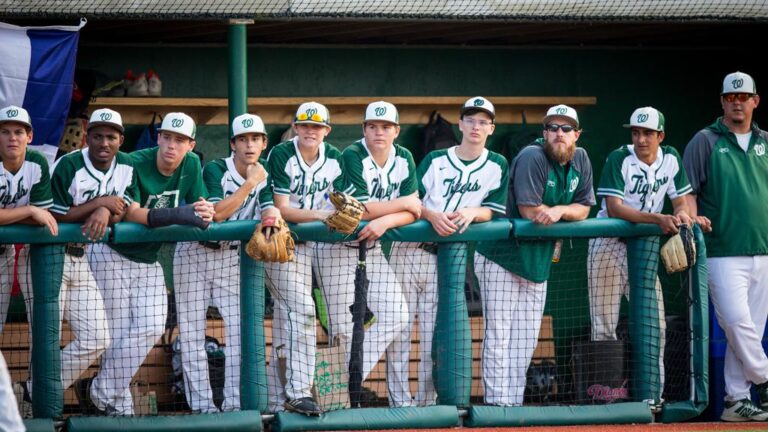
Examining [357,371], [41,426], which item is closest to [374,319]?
[357,371]

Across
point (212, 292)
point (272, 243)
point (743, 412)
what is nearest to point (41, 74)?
point (212, 292)

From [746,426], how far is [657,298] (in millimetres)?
781

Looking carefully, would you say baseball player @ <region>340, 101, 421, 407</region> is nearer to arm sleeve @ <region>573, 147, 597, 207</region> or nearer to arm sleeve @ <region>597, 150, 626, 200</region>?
arm sleeve @ <region>573, 147, 597, 207</region>

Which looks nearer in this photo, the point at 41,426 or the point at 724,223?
the point at 41,426

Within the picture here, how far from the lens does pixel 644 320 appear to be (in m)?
5.71

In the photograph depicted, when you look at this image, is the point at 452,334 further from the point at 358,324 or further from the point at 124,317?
the point at 124,317

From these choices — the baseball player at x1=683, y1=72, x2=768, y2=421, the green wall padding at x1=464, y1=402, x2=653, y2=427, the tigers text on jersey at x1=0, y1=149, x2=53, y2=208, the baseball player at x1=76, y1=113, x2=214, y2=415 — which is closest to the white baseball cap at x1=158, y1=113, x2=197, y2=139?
the baseball player at x1=76, y1=113, x2=214, y2=415

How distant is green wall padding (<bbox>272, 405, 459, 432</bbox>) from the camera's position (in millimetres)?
5219

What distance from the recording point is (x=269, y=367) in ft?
18.2

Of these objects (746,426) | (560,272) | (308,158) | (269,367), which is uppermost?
(308,158)

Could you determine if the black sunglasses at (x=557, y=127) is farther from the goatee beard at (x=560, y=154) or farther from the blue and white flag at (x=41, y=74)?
the blue and white flag at (x=41, y=74)

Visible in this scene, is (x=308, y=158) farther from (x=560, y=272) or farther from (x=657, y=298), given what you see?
(x=560, y=272)

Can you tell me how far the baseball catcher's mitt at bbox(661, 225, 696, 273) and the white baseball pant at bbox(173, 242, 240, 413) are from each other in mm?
2084

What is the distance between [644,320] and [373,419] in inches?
57.7
